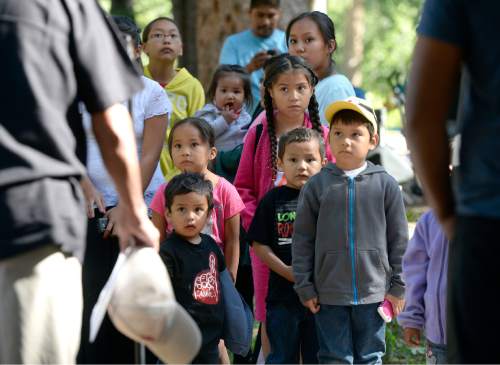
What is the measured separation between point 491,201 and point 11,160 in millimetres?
1617

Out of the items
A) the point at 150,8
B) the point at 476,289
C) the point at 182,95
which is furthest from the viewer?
the point at 150,8

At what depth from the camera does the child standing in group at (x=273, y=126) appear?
6621 millimetres

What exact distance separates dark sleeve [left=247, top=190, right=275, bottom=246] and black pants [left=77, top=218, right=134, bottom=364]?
0.76 meters

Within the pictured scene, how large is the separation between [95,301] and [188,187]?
801mm

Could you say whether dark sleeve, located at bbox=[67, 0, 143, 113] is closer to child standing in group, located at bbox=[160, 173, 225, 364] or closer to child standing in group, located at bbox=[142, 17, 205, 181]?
child standing in group, located at bbox=[160, 173, 225, 364]

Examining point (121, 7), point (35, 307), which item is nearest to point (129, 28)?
point (35, 307)

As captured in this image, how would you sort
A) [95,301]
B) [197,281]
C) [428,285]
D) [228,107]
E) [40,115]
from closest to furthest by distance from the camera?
[40,115] → [428,285] → [197,281] → [95,301] → [228,107]

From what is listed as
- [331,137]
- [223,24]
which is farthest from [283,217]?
[223,24]

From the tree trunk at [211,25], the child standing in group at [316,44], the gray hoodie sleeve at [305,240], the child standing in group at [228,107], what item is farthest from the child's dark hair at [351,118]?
the tree trunk at [211,25]

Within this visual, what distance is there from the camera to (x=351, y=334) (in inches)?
231

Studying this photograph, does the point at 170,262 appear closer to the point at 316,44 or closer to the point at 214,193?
the point at 214,193

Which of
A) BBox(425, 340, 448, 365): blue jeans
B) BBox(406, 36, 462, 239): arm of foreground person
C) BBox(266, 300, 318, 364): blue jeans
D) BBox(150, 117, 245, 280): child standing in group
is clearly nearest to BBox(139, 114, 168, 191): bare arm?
BBox(150, 117, 245, 280): child standing in group

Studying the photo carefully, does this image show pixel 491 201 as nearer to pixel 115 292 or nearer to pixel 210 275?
pixel 115 292

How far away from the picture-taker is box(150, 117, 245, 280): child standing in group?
6371mm
